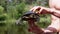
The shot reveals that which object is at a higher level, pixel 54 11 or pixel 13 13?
pixel 54 11

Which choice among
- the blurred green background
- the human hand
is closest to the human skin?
the human hand

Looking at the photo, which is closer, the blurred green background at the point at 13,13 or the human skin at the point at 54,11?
the human skin at the point at 54,11

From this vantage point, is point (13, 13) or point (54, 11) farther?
point (13, 13)

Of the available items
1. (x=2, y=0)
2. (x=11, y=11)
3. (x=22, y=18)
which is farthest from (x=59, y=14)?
(x=2, y=0)

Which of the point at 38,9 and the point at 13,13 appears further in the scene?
the point at 13,13

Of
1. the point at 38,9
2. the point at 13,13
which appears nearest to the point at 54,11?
the point at 38,9

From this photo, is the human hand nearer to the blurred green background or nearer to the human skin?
the human skin

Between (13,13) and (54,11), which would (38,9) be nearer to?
(54,11)

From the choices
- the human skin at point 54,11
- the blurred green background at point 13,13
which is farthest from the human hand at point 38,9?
the blurred green background at point 13,13

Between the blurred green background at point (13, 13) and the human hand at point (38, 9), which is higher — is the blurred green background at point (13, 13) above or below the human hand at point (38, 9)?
below

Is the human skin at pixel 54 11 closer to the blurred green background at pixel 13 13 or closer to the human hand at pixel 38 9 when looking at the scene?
the human hand at pixel 38 9

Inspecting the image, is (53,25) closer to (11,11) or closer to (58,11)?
(58,11)
